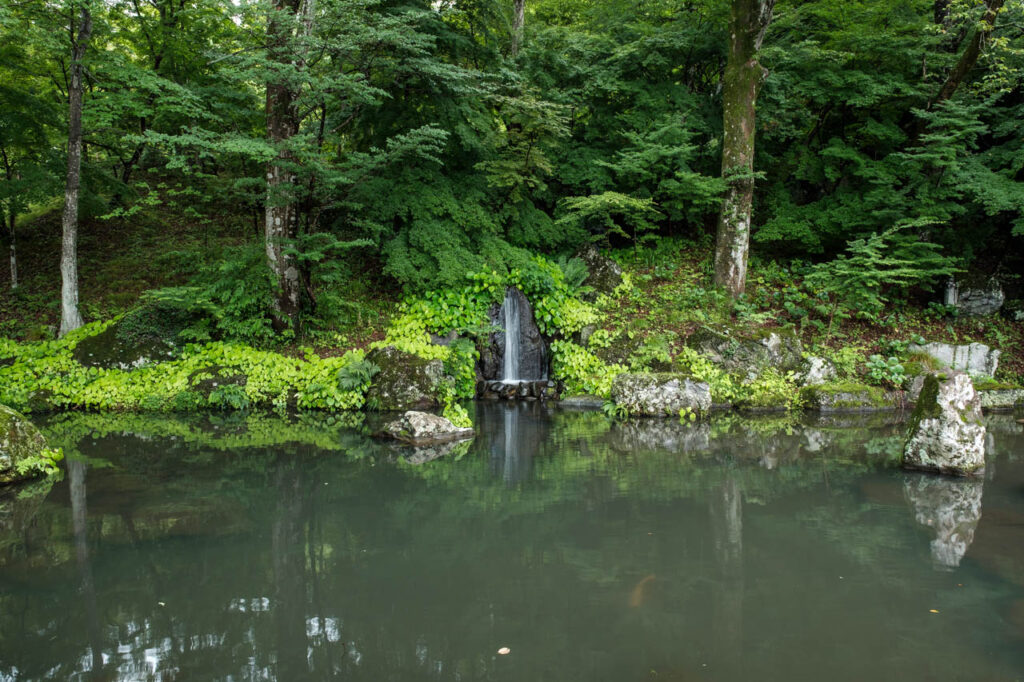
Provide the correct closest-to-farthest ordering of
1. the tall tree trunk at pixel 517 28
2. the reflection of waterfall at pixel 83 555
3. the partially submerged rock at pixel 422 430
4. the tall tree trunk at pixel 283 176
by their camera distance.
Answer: the reflection of waterfall at pixel 83 555 → the partially submerged rock at pixel 422 430 → the tall tree trunk at pixel 283 176 → the tall tree trunk at pixel 517 28

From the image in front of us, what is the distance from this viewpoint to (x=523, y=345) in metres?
12.6

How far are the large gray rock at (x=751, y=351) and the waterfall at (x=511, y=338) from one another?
3691 mm

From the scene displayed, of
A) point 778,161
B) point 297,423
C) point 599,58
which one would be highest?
point 599,58

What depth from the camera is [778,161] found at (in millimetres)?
14578

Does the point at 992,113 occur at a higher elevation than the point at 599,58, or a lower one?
lower

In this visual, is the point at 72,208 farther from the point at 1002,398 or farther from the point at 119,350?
the point at 1002,398

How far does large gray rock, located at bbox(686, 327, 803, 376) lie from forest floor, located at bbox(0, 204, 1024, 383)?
0.37 m

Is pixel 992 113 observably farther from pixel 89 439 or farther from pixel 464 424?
pixel 89 439

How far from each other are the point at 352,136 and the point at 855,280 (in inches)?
453

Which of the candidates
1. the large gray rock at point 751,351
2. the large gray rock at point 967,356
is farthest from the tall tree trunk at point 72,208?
the large gray rock at point 967,356

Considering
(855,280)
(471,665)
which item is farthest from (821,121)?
(471,665)

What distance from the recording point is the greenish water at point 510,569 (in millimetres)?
3127

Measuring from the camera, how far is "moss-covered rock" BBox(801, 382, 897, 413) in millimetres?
10109

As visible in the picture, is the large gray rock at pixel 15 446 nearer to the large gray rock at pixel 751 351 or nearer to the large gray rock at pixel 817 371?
the large gray rock at pixel 751 351
